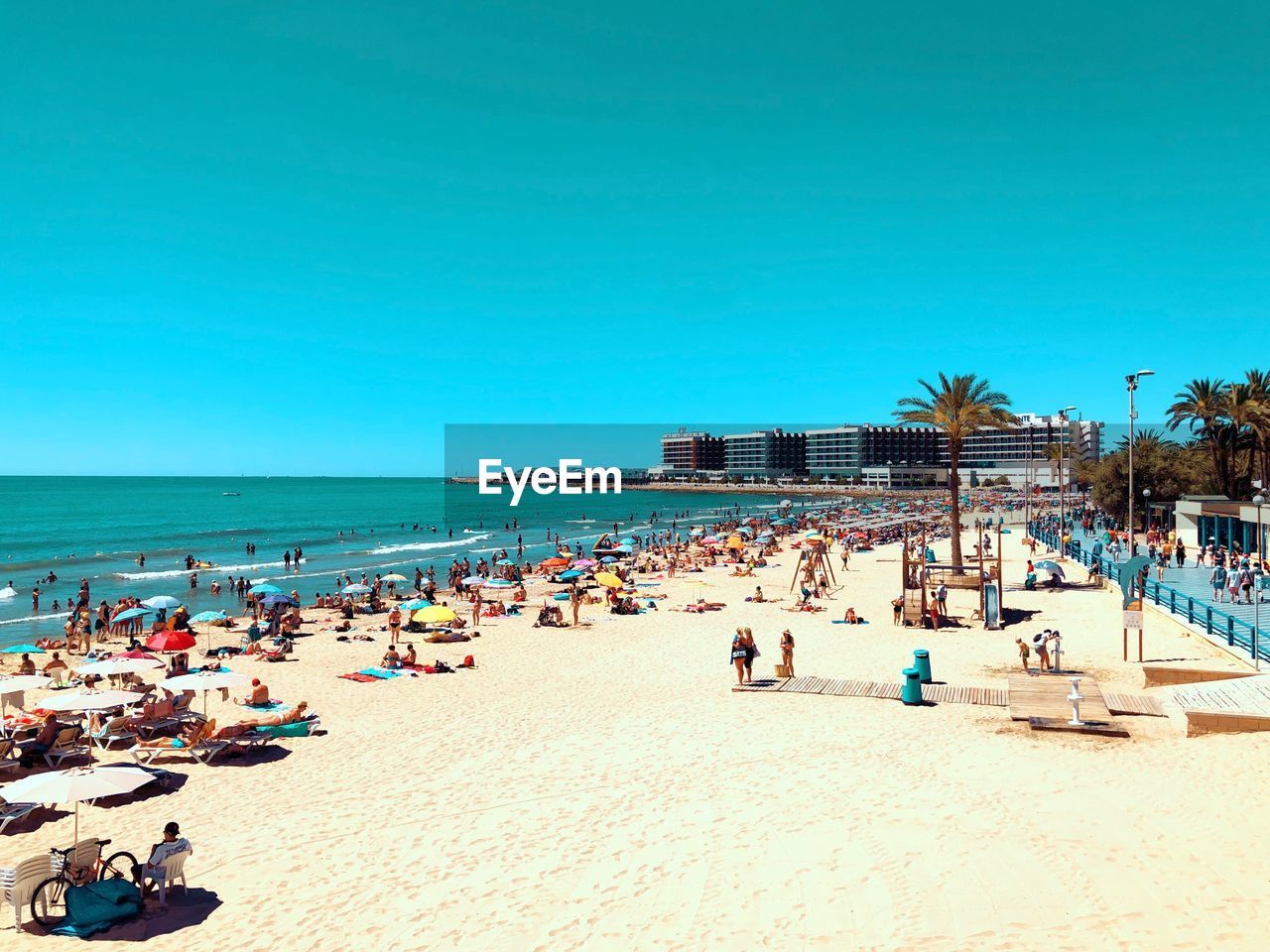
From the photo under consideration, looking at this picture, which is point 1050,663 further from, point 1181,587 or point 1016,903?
point 1016,903

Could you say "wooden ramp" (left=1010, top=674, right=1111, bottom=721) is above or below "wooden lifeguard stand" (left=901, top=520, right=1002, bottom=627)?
below

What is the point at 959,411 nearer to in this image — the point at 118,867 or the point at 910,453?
the point at 118,867

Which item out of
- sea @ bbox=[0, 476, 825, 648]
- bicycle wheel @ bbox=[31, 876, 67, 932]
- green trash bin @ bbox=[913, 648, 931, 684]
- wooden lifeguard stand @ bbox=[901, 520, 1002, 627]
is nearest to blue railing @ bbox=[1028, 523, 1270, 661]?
wooden lifeguard stand @ bbox=[901, 520, 1002, 627]

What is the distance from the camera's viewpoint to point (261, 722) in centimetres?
1271

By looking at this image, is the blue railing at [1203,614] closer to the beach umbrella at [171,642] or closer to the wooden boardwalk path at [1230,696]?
the wooden boardwalk path at [1230,696]

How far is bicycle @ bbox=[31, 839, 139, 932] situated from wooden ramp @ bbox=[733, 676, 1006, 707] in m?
10.2

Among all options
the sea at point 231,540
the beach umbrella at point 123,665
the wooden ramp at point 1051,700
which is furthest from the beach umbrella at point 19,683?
the sea at point 231,540

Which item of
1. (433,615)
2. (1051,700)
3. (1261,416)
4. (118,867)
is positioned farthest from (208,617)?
(1261,416)

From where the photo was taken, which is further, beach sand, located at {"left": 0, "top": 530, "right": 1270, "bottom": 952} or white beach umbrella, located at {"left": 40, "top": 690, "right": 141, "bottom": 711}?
white beach umbrella, located at {"left": 40, "top": 690, "right": 141, "bottom": 711}

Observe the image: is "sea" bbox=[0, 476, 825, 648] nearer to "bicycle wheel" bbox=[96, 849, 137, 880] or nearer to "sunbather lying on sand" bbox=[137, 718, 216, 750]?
"sunbather lying on sand" bbox=[137, 718, 216, 750]

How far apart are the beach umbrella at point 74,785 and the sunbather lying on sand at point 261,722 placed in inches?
154

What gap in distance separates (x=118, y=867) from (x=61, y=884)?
86 cm

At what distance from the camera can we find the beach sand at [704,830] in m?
6.67

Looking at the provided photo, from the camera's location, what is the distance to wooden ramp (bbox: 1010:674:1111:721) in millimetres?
11984
